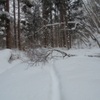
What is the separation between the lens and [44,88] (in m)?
1.72

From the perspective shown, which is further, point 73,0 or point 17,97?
point 73,0

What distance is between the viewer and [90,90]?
1433 millimetres

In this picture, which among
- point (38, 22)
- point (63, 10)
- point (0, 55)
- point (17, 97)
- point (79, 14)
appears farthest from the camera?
point (38, 22)

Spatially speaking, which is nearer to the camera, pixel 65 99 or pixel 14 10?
pixel 65 99

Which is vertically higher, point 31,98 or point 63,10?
point 63,10

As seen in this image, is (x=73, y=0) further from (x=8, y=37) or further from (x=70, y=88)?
(x=70, y=88)

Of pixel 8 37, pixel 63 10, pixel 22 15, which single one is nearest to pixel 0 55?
pixel 8 37

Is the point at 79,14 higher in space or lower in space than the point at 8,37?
higher

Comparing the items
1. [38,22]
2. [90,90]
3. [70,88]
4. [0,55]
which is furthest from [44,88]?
[38,22]

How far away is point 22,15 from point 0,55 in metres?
7.54

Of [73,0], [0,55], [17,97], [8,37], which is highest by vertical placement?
[73,0]

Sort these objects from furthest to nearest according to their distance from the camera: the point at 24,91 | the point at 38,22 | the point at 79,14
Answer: the point at 38,22, the point at 79,14, the point at 24,91

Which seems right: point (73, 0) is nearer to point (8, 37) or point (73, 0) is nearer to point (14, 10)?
point (14, 10)

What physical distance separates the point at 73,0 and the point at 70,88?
37.9 feet
